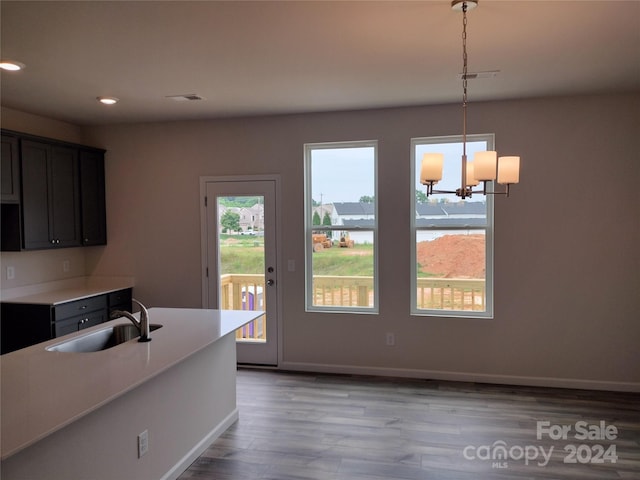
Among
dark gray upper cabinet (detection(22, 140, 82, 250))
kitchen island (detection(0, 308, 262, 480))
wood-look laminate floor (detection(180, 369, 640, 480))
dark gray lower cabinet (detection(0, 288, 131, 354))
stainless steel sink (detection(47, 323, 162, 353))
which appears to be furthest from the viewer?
dark gray upper cabinet (detection(22, 140, 82, 250))

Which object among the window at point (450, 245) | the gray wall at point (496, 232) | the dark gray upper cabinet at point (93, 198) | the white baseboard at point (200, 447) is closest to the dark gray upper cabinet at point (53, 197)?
the dark gray upper cabinet at point (93, 198)

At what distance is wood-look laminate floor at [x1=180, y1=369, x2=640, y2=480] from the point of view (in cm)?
267

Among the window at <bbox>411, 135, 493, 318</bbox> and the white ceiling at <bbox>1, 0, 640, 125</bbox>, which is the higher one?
the white ceiling at <bbox>1, 0, 640, 125</bbox>

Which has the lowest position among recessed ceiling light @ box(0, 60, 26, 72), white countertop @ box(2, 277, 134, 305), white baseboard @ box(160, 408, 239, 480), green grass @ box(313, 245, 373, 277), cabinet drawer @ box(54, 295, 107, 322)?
white baseboard @ box(160, 408, 239, 480)

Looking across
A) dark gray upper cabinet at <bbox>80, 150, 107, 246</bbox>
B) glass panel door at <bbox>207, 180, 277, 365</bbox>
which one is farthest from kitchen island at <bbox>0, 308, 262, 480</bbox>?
dark gray upper cabinet at <bbox>80, 150, 107, 246</bbox>

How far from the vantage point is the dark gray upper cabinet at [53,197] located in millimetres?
3893

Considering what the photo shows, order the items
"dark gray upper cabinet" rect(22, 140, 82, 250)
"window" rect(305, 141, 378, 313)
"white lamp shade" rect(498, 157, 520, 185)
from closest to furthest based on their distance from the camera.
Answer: "white lamp shade" rect(498, 157, 520, 185) < "dark gray upper cabinet" rect(22, 140, 82, 250) < "window" rect(305, 141, 378, 313)

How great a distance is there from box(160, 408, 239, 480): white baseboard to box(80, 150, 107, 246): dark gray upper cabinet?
2605 millimetres

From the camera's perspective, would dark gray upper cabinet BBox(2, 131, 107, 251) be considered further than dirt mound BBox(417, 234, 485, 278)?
No

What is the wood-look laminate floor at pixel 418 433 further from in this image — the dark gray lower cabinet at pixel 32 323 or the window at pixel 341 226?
the dark gray lower cabinet at pixel 32 323

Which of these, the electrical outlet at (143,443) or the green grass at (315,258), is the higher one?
the green grass at (315,258)

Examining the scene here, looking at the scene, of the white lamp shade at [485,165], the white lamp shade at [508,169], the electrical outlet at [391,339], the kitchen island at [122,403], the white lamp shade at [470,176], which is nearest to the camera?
the kitchen island at [122,403]

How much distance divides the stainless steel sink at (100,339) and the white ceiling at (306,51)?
1.77 meters

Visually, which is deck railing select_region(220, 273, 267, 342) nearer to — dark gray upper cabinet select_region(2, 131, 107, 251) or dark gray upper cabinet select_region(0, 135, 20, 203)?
dark gray upper cabinet select_region(2, 131, 107, 251)
